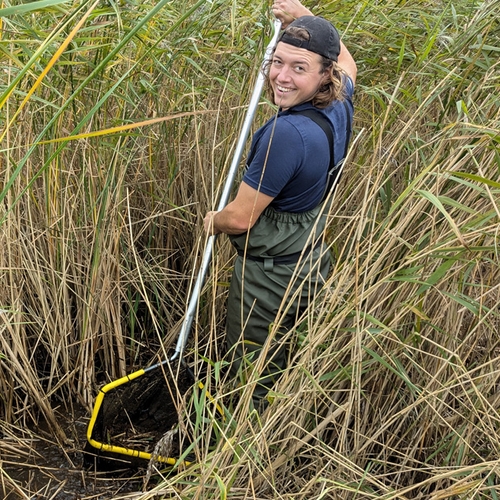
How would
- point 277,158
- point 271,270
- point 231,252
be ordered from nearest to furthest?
point 277,158
point 271,270
point 231,252

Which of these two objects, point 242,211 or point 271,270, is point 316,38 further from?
point 271,270

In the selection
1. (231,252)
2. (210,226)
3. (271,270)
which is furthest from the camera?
(231,252)

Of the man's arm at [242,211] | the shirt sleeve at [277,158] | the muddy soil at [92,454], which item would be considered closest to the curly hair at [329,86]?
the shirt sleeve at [277,158]

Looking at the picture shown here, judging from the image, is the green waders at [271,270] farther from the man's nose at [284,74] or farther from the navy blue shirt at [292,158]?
the man's nose at [284,74]

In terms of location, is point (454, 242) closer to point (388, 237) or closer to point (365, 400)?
point (388, 237)

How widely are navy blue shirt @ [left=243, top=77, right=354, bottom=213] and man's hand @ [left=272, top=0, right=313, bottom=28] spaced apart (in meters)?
0.36

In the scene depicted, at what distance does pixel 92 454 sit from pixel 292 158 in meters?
1.07

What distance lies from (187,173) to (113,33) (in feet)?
2.23

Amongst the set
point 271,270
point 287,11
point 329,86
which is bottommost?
point 271,270

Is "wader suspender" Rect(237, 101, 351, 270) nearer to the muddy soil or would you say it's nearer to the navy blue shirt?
the navy blue shirt

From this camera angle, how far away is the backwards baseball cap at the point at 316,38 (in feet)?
6.14

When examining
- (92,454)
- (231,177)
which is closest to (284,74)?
(231,177)

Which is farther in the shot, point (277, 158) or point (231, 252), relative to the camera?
point (231, 252)

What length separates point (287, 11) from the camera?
2127 millimetres
